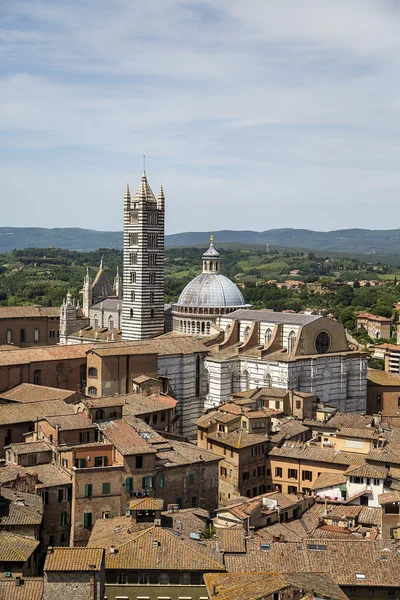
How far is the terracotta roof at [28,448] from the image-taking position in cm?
3827

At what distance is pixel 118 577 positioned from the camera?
27.8 m

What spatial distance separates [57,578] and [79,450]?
1223 cm

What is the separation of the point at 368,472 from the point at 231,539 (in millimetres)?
10430

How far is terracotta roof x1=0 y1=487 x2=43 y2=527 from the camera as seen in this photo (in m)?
31.3

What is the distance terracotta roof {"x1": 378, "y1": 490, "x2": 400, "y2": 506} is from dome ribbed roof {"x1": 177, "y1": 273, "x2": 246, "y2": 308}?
86.6 ft

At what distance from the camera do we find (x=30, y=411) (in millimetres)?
42812

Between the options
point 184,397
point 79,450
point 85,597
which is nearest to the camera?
point 85,597

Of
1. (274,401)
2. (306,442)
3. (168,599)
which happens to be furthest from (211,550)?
(274,401)

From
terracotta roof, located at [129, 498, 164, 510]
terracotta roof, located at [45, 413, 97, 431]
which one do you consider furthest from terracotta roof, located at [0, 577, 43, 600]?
terracotta roof, located at [45, 413, 97, 431]

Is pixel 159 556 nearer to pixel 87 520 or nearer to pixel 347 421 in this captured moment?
pixel 87 520

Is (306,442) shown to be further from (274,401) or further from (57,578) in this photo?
(57,578)

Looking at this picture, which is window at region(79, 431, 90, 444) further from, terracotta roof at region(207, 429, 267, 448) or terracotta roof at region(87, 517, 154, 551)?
terracotta roof at region(207, 429, 267, 448)

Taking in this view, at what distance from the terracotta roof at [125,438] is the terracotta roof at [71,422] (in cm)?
85

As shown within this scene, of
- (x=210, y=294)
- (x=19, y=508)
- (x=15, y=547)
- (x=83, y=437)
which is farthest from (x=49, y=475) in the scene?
(x=210, y=294)
